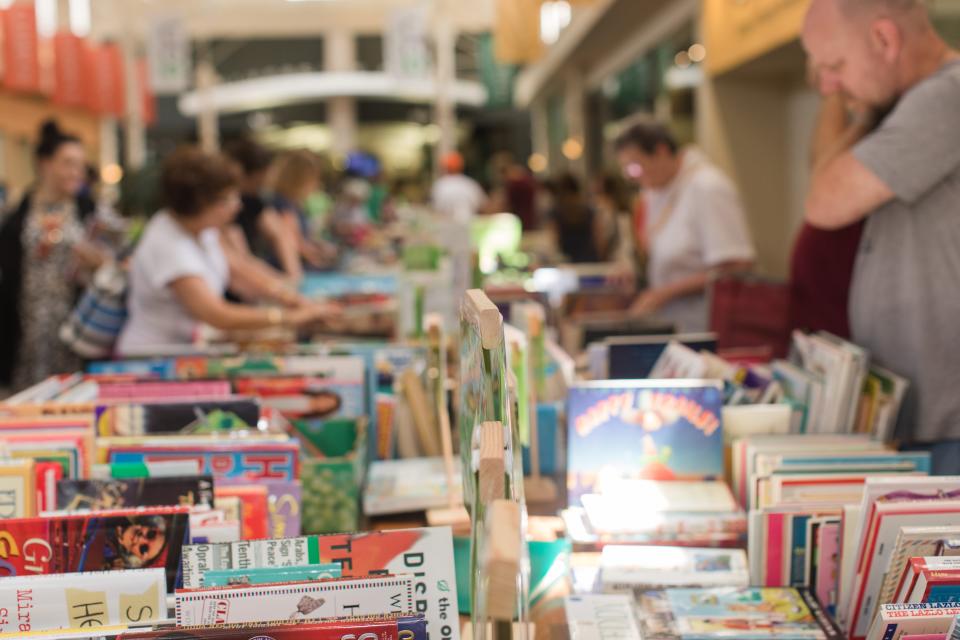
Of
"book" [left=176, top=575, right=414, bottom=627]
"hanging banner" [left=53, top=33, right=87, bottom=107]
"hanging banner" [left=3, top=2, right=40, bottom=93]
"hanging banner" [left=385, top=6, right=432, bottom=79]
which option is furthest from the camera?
"hanging banner" [left=385, top=6, right=432, bottom=79]

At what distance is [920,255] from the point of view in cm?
246

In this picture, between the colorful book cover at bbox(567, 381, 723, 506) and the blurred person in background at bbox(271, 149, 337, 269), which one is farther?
the blurred person in background at bbox(271, 149, 337, 269)

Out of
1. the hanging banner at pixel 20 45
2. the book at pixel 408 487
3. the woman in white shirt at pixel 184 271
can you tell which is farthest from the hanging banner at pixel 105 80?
the book at pixel 408 487

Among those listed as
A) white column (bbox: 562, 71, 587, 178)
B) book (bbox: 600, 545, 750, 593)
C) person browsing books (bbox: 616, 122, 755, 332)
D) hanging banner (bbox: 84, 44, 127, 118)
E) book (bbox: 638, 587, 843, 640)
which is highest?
hanging banner (bbox: 84, 44, 127, 118)

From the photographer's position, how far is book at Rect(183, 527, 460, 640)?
4.74 feet

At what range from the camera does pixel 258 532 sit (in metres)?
1.88

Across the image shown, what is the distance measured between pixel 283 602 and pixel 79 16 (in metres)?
18.3

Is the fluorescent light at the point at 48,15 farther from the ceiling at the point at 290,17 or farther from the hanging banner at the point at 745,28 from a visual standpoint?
the hanging banner at the point at 745,28

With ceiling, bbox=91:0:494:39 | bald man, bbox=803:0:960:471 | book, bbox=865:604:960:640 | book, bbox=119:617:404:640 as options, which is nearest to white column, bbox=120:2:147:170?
ceiling, bbox=91:0:494:39

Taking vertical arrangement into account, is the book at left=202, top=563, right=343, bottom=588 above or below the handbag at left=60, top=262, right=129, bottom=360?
below

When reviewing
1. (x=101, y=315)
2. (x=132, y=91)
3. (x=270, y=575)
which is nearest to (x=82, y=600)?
(x=270, y=575)

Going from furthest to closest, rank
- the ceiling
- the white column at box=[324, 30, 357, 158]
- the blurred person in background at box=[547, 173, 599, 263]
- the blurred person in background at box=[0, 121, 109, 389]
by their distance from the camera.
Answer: the white column at box=[324, 30, 357, 158], the ceiling, the blurred person in background at box=[547, 173, 599, 263], the blurred person in background at box=[0, 121, 109, 389]

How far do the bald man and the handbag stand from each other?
272cm

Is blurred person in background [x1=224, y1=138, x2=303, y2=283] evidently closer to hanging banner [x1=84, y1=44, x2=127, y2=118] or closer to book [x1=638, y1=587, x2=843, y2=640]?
book [x1=638, y1=587, x2=843, y2=640]
